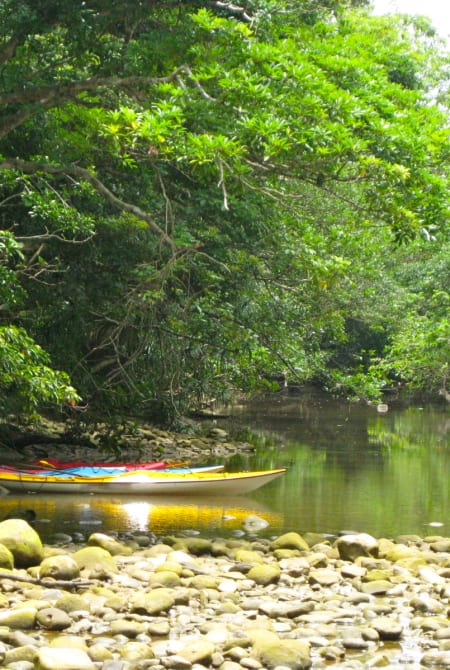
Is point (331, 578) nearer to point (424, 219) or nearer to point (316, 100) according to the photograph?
point (424, 219)

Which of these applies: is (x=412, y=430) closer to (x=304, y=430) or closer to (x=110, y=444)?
(x=304, y=430)

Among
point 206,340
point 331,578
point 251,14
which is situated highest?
point 251,14

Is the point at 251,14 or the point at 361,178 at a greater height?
the point at 251,14

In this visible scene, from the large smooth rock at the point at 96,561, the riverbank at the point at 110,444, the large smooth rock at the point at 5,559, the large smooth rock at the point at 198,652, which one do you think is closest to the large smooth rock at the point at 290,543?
the large smooth rock at the point at 96,561

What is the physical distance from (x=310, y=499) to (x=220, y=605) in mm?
6282

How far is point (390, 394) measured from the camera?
120ft

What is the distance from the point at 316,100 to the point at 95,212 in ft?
14.6

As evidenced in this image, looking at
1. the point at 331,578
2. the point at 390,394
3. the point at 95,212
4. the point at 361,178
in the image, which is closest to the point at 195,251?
the point at 95,212

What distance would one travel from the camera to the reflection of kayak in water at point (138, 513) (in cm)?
1101

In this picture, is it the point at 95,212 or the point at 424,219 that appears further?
the point at 95,212

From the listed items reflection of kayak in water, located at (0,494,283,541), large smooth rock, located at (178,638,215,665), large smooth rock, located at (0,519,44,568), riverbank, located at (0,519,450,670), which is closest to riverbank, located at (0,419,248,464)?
reflection of kayak in water, located at (0,494,283,541)

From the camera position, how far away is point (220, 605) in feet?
23.8

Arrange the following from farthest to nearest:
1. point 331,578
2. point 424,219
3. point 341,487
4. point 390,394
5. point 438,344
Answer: point 390,394
point 438,344
point 341,487
point 424,219
point 331,578

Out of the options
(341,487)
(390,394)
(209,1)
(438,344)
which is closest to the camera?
(209,1)
